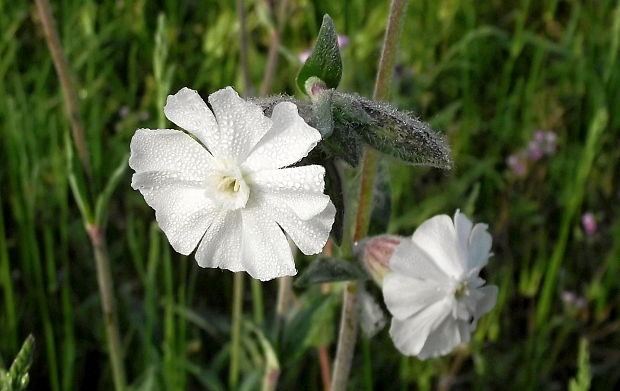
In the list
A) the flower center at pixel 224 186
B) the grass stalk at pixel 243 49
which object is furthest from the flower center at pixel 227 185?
the grass stalk at pixel 243 49

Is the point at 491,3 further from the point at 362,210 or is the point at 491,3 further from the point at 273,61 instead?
the point at 362,210

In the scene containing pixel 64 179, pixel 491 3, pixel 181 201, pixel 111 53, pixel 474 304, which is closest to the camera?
pixel 181 201

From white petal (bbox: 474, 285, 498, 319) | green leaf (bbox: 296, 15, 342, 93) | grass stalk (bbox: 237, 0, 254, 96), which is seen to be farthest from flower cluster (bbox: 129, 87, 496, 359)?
grass stalk (bbox: 237, 0, 254, 96)

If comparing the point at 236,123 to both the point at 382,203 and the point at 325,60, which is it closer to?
the point at 325,60

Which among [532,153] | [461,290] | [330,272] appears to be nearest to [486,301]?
[461,290]

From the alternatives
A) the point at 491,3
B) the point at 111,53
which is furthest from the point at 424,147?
the point at 491,3

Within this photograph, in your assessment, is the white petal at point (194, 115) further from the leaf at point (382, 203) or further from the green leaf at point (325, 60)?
the leaf at point (382, 203)

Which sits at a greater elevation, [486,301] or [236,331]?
[486,301]
